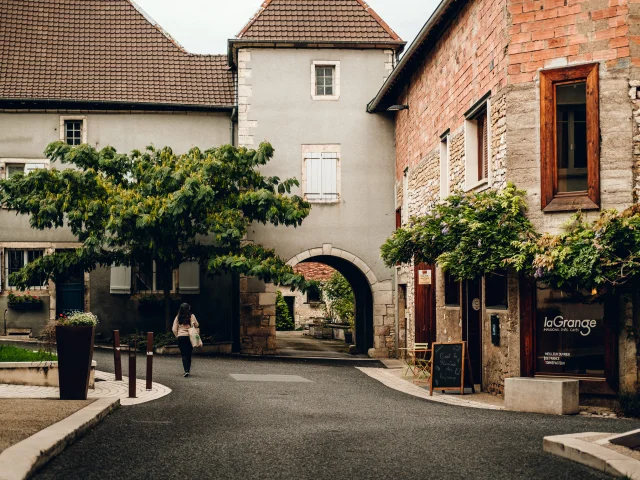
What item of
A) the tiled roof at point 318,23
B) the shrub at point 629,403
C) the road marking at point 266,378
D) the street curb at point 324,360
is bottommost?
the street curb at point 324,360

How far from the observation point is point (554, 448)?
7879mm

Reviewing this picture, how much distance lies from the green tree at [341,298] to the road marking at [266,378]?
14.5 m

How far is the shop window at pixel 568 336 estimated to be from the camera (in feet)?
42.0

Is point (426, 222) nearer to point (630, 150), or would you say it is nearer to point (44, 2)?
point (630, 150)

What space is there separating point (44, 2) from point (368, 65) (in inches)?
399

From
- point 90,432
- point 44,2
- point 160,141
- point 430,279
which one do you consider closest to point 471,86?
point 430,279

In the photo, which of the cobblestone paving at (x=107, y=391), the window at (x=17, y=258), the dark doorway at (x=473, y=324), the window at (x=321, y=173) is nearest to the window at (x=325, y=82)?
the window at (x=321, y=173)

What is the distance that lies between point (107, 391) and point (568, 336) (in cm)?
666

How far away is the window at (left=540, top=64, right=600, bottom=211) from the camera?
12852 mm

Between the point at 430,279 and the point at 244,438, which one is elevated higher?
the point at 430,279

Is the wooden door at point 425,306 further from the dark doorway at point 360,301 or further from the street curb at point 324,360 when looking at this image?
the dark doorway at point 360,301

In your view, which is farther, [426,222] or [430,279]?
[430,279]

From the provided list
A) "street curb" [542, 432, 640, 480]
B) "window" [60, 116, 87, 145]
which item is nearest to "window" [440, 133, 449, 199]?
"street curb" [542, 432, 640, 480]

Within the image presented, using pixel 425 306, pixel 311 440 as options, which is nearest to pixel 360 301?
pixel 425 306
